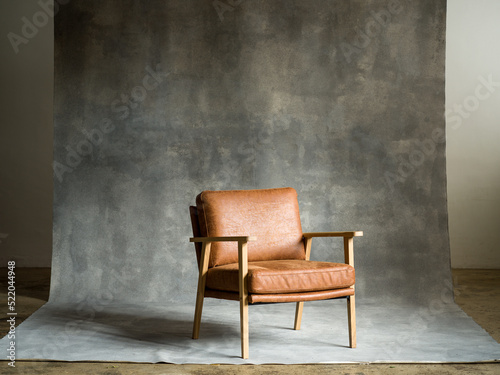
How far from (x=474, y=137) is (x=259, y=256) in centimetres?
480

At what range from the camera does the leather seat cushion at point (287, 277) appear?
298 cm

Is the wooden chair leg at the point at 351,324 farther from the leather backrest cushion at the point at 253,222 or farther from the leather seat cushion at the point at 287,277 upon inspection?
the leather backrest cushion at the point at 253,222

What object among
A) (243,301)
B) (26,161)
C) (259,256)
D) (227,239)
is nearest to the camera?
(243,301)

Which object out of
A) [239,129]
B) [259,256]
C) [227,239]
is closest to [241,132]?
[239,129]

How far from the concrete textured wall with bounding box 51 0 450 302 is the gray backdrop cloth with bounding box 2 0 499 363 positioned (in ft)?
0.04

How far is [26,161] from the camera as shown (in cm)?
745

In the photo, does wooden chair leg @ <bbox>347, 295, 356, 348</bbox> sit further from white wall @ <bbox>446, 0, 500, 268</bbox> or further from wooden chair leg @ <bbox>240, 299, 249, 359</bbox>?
white wall @ <bbox>446, 0, 500, 268</bbox>

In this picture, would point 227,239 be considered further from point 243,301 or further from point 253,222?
point 253,222

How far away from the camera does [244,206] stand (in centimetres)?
363

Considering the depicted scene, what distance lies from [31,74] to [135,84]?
10.7 feet

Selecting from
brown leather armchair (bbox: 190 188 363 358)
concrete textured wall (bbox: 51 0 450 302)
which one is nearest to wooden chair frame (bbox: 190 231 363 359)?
brown leather armchair (bbox: 190 188 363 358)

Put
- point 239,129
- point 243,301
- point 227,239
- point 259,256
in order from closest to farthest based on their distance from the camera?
point 243,301 → point 227,239 → point 259,256 → point 239,129

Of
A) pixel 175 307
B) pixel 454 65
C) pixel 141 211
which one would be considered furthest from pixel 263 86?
pixel 454 65

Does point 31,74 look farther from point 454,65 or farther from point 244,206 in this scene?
point 454,65
